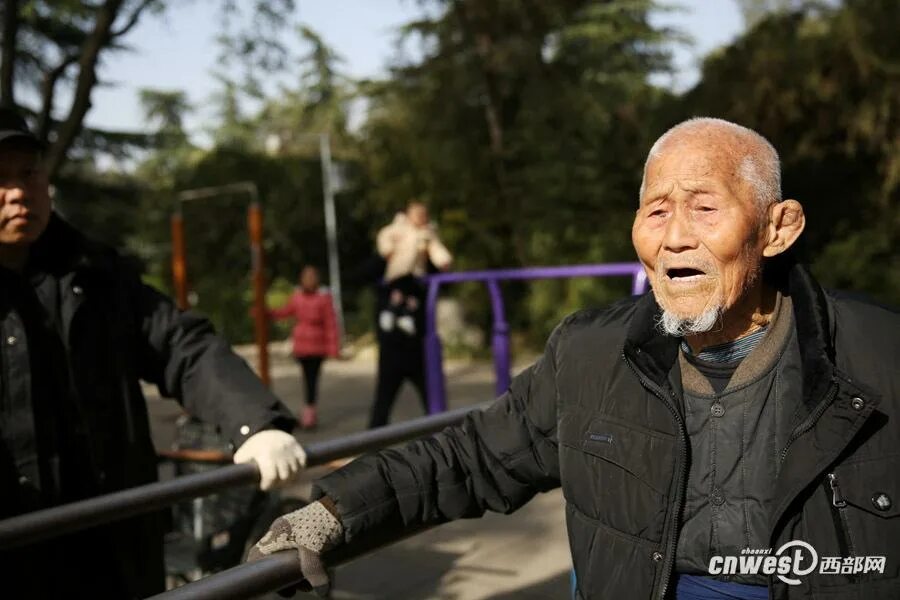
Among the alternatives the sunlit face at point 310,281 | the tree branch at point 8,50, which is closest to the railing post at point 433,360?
the sunlit face at point 310,281

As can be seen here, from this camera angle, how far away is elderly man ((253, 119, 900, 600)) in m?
1.62

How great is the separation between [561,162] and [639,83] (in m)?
3.09

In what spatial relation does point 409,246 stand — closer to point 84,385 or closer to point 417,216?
point 417,216

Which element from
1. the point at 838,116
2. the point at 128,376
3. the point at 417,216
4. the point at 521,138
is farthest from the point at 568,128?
the point at 128,376

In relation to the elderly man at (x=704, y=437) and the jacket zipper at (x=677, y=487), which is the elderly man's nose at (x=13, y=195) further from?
the jacket zipper at (x=677, y=487)

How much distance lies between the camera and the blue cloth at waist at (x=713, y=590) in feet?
5.55

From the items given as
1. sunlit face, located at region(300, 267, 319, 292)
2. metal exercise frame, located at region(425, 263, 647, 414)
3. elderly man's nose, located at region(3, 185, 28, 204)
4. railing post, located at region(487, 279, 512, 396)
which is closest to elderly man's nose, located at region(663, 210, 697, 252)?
elderly man's nose, located at region(3, 185, 28, 204)

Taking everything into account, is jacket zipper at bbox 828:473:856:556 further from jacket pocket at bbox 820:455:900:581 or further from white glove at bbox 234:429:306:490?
white glove at bbox 234:429:306:490

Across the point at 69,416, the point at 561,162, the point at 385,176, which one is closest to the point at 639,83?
the point at 561,162

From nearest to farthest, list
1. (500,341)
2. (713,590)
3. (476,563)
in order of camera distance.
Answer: (713,590) → (476,563) → (500,341)

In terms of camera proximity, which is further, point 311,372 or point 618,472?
A: point 311,372

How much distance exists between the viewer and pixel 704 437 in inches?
70.0

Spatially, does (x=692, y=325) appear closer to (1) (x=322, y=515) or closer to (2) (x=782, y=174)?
(2) (x=782, y=174)

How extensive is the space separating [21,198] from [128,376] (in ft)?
1.60
